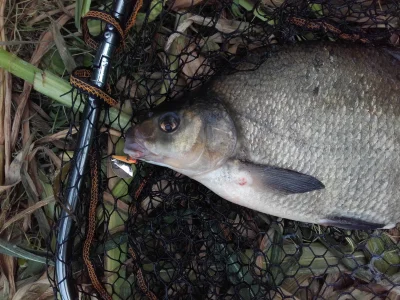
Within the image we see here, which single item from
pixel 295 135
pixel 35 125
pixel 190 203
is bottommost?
pixel 190 203

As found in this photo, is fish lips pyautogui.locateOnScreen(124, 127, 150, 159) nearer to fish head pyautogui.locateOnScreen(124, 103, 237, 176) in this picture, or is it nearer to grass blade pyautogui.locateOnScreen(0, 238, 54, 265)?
fish head pyautogui.locateOnScreen(124, 103, 237, 176)

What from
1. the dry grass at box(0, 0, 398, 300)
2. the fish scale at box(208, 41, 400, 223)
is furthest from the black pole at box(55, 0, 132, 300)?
the fish scale at box(208, 41, 400, 223)

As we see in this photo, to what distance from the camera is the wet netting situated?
74.5 inches

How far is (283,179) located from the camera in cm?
172

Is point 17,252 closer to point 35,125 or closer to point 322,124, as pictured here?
point 35,125

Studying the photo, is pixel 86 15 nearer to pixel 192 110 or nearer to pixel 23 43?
pixel 23 43

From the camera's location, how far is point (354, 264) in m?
2.04

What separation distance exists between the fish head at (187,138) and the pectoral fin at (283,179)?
0.13 meters

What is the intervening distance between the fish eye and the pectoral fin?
12.5 inches

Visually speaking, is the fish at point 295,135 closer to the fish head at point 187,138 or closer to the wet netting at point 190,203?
the fish head at point 187,138

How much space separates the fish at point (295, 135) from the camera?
171 cm

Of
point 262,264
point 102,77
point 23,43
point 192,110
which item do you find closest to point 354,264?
point 262,264

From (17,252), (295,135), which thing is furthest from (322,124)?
(17,252)

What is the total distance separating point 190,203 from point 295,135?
543mm
